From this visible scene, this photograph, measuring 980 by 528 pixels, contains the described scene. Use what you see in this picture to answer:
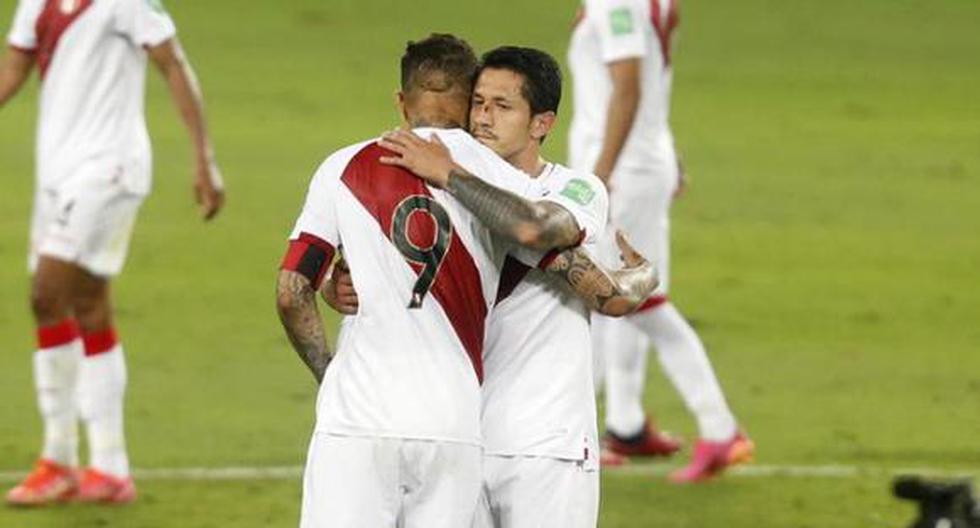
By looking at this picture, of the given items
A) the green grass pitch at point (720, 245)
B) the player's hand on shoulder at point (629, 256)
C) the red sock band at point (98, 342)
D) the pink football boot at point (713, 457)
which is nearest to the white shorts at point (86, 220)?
the red sock band at point (98, 342)

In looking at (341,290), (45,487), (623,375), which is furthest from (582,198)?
(623,375)

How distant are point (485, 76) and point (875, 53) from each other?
1639cm

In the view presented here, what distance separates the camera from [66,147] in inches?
416

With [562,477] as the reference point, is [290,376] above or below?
below

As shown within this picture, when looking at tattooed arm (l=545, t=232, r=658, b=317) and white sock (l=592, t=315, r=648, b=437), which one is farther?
white sock (l=592, t=315, r=648, b=437)

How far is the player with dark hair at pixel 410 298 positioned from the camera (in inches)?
273

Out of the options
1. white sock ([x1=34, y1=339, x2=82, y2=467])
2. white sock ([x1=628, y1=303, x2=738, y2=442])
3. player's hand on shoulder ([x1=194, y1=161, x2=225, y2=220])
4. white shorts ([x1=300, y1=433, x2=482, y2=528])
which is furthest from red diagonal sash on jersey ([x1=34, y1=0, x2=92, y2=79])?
white shorts ([x1=300, y1=433, x2=482, y2=528])

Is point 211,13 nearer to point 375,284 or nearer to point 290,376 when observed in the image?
point 290,376

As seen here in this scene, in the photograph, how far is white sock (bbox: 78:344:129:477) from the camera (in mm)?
10602

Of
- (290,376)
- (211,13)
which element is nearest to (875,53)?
(211,13)

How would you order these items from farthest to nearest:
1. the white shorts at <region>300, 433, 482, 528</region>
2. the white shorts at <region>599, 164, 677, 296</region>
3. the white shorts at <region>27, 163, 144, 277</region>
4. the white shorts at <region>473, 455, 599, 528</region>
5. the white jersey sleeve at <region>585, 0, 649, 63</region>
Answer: the white shorts at <region>599, 164, 677, 296</region>, the white jersey sleeve at <region>585, 0, 649, 63</region>, the white shorts at <region>27, 163, 144, 277</region>, the white shorts at <region>473, 455, 599, 528</region>, the white shorts at <region>300, 433, 482, 528</region>

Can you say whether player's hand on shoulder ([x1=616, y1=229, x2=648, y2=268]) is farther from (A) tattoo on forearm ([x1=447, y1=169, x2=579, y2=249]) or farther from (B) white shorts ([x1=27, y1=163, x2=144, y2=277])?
(B) white shorts ([x1=27, y1=163, x2=144, y2=277])

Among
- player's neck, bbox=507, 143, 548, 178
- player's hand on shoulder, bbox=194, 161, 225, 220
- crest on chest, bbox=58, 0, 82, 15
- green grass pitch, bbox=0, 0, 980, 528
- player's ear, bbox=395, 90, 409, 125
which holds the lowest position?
green grass pitch, bbox=0, 0, 980, 528

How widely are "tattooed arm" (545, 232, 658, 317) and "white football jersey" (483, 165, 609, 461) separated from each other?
0.11m
